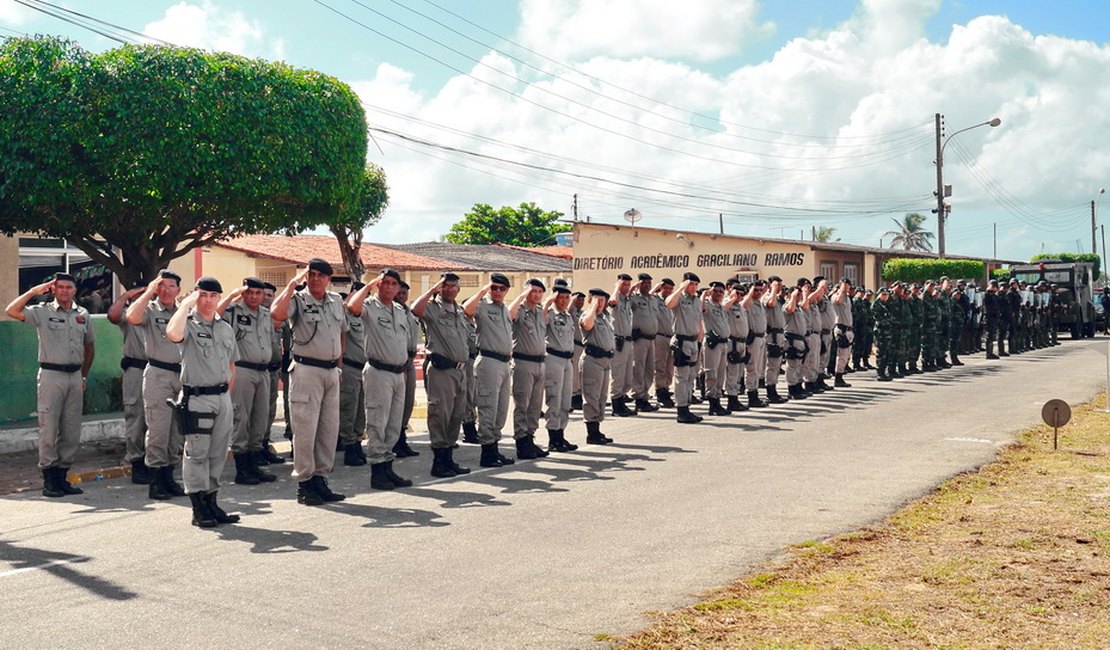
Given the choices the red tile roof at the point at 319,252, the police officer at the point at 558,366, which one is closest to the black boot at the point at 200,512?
the police officer at the point at 558,366

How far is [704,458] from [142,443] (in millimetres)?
5414

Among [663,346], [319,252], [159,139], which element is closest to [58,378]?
[159,139]

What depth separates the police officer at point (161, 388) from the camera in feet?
31.1

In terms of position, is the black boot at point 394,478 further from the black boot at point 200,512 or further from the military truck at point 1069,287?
the military truck at point 1069,287

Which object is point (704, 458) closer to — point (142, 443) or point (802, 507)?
point (802, 507)

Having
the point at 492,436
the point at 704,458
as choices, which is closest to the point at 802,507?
the point at 704,458

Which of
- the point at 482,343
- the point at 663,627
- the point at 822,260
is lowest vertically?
the point at 663,627

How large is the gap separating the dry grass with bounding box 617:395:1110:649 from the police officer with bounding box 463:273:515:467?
406 centimetres

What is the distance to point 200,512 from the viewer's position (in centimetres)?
804

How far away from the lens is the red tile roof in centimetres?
4062

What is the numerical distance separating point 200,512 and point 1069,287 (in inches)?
1300

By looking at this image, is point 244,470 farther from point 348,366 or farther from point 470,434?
point 470,434

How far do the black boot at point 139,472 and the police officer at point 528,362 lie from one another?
11.6 ft

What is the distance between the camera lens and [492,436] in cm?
1076
